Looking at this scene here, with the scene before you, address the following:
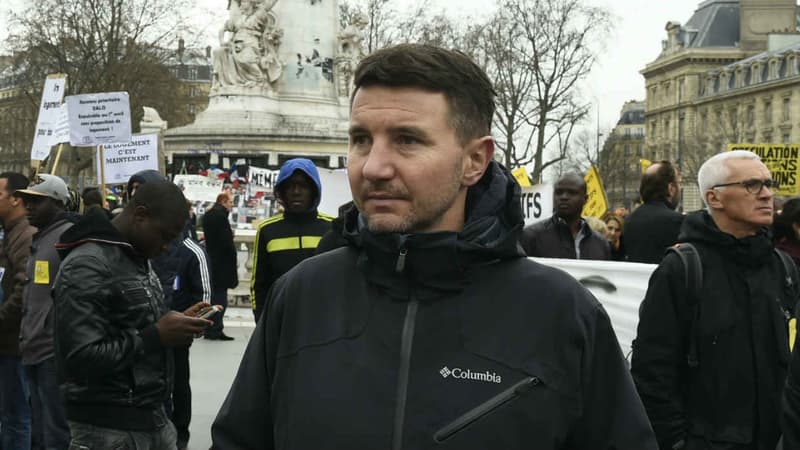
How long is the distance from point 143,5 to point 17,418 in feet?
152

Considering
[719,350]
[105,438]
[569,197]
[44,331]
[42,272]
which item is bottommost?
[105,438]

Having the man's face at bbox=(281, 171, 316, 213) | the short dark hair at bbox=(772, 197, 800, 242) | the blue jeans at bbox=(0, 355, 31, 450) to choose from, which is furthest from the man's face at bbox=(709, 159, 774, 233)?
the blue jeans at bbox=(0, 355, 31, 450)

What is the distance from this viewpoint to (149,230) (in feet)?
13.9

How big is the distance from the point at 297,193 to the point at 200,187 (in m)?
14.6

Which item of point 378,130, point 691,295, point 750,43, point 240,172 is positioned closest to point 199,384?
point 691,295

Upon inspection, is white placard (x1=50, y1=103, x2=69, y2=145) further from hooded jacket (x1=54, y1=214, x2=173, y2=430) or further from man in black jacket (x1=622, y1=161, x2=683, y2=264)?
hooded jacket (x1=54, y1=214, x2=173, y2=430)

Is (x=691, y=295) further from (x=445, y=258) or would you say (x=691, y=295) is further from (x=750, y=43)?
(x=750, y=43)

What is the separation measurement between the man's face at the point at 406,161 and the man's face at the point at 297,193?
15.4 ft

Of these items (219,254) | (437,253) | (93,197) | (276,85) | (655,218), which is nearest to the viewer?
(437,253)

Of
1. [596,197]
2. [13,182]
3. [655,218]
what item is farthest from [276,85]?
[655,218]

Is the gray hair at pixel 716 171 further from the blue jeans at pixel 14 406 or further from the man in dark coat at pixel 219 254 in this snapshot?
the man in dark coat at pixel 219 254

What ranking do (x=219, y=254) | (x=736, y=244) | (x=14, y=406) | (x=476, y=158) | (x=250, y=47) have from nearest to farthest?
(x=476, y=158) → (x=736, y=244) → (x=14, y=406) → (x=219, y=254) → (x=250, y=47)

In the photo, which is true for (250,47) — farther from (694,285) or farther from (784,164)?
(694,285)

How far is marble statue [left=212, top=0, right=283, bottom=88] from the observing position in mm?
23922
